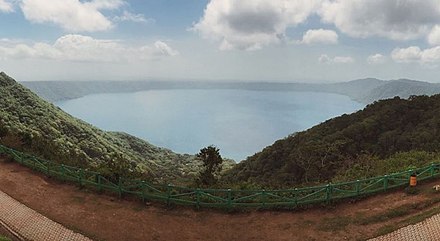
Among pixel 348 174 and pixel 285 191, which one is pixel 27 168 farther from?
pixel 348 174

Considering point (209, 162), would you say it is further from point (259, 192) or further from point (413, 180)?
point (413, 180)

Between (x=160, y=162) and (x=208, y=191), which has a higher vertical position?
(x=208, y=191)

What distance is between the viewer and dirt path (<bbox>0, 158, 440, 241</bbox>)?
41.5 feet

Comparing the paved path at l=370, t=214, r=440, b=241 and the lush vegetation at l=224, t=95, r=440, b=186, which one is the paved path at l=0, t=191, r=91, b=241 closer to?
the paved path at l=370, t=214, r=440, b=241

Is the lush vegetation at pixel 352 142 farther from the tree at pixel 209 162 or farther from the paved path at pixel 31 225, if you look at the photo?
the paved path at pixel 31 225

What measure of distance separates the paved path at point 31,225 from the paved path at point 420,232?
9551 mm

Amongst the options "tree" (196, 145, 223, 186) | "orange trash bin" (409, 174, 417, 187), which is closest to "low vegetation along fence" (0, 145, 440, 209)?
"orange trash bin" (409, 174, 417, 187)

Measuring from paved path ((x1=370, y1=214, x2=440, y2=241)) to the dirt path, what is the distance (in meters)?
0.58

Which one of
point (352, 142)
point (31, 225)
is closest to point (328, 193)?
point (31, 225)

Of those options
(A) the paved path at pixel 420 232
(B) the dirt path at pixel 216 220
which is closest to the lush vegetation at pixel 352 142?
(B) the dirt path at pixel 216 220

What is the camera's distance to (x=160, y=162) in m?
107

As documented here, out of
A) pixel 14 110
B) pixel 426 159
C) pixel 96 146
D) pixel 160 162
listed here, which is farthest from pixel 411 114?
pixel 160 162

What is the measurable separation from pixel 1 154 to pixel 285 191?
1651 cm

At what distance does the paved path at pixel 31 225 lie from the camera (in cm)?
1258
